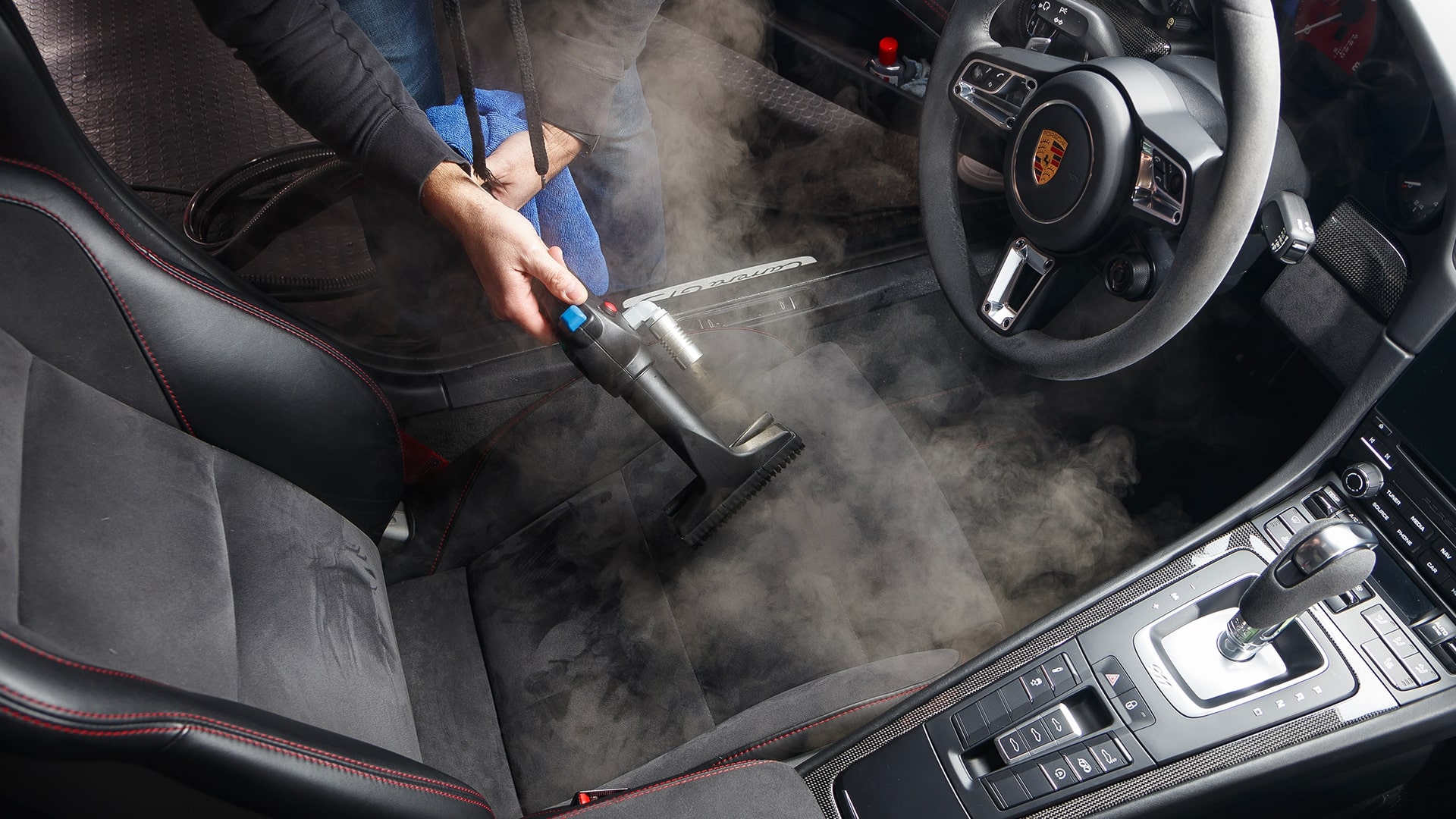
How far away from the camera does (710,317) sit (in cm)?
147

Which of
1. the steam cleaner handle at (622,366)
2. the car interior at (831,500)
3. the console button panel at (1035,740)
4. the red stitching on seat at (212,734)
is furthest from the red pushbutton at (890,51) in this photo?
the red stitching on seat at (212,734)

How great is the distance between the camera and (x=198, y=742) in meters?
Answer: 0.57

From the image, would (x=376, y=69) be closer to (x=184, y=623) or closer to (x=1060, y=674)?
(x=184, y=623)

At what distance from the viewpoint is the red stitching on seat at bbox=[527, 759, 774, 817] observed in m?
0.80

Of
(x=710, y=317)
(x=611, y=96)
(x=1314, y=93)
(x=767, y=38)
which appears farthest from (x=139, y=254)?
(x=767, y=38)

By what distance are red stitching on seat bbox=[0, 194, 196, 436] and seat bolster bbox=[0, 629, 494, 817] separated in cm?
34

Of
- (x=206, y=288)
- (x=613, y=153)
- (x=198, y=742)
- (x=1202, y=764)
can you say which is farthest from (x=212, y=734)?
(x=613, y=153)

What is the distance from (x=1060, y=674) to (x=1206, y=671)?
13 centimetres

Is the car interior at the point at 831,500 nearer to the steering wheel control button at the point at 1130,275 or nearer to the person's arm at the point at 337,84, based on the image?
the steering wheel control button at the point at 1130,275

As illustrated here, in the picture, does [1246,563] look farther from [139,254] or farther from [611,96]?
[139,254]

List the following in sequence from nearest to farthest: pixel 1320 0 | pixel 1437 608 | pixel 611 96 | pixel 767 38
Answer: pixel 1437 608 < pixel 1320 0 < pixel 611 96 < pixel 767 38

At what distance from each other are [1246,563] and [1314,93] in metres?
0.53

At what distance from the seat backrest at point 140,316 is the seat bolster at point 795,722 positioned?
19.4 inches

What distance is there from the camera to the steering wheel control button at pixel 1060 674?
0.85 metres
